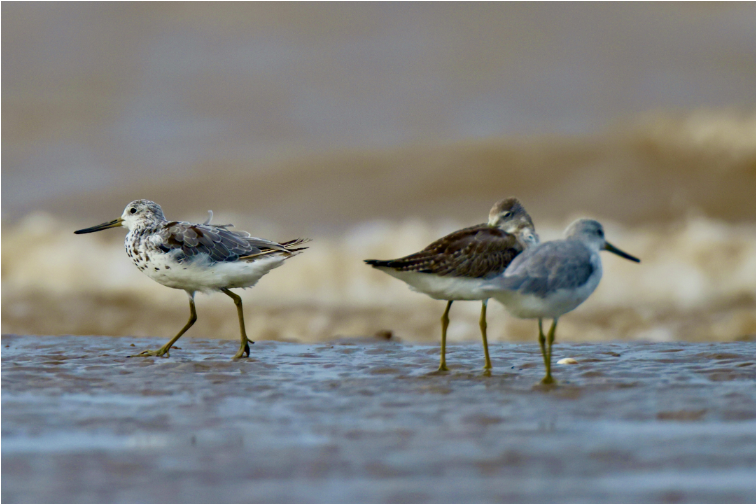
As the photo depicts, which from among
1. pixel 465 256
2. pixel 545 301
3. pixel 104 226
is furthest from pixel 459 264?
pixel 104 226

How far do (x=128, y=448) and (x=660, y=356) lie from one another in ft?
17.7

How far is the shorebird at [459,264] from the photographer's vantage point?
771cm

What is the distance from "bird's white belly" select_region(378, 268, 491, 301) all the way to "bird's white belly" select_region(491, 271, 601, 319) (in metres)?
0.55

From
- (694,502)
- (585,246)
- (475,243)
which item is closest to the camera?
(694,502)

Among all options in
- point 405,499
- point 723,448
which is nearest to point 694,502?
point 723,448

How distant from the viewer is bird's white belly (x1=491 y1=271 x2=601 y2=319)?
22.7 ft

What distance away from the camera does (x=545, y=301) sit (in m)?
6.94

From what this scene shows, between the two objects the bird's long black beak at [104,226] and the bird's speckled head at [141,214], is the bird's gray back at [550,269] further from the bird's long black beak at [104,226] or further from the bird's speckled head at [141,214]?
the bird's long black beak at [104,226]

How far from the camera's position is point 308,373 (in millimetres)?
7605

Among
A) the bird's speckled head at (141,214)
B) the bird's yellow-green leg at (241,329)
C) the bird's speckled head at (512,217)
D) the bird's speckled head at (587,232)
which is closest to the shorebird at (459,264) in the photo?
the bird's speckled head at (512,217)

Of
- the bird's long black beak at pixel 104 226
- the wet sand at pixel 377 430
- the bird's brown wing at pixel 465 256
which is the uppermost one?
the bird's long black beak at pixel 104 226

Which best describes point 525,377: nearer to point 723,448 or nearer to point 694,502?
point 723,448

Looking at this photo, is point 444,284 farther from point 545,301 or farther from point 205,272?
point 205,272

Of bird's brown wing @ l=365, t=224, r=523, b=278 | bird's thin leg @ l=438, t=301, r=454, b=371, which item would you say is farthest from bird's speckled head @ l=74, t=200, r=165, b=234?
bird's thin leg @ l=438, t=301, r=454, b=371
